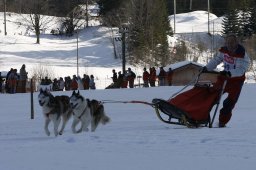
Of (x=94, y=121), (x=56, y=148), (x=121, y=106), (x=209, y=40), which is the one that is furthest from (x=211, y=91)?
(x=209, y=40)

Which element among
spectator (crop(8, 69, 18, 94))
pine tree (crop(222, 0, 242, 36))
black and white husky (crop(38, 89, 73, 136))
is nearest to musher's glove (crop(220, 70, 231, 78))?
black and white husky (crop(38, 89, 73, 136))

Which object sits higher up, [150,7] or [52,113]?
[150,7]

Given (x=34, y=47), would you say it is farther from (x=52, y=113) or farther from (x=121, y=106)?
(x=52, y=113)

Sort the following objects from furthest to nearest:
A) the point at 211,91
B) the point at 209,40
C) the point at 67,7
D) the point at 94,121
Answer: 1. the point at 67,7
2. the point at 209,40
3. the point at 94,121
4. the point at 211,91

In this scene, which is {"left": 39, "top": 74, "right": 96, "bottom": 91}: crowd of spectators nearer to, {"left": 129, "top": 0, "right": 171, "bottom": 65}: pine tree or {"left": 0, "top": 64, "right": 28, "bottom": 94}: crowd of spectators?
{"left": 0, "top": 64, "right": 28, "bottom": 94}: crowd of spectators

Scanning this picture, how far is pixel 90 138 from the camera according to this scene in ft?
25.0

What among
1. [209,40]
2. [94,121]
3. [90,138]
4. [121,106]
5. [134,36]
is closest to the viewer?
[90,138]

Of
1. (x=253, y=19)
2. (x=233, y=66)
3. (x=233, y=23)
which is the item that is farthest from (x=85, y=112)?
(x=253, y=19)

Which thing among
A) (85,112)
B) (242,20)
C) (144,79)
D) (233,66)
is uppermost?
(242,20)

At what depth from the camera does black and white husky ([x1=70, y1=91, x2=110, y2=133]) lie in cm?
931

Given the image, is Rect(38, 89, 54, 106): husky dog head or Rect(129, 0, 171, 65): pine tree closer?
Rect(38, 89, 54, 106): husky dog head

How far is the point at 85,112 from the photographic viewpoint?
9.47 meters

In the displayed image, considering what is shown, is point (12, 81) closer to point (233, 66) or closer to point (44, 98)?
point (44, 98)

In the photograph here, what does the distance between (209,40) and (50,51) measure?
18347 mm
